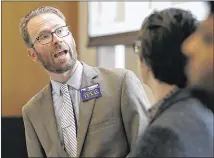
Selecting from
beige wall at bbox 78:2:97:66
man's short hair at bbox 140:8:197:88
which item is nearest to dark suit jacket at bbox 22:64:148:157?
man's short hair at bbox 140:8:197:88

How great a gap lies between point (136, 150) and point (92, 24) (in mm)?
2294

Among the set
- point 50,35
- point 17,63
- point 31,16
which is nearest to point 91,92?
point 50,35

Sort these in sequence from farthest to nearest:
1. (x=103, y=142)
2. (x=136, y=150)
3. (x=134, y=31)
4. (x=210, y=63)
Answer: (x=134, y=31) → (x=103, y=142) → (x=136, y=150) → (x=210, y=63)

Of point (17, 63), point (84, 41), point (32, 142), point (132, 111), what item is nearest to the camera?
point (132, 111)

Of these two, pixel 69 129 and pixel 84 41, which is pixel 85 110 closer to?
pixel 69 129

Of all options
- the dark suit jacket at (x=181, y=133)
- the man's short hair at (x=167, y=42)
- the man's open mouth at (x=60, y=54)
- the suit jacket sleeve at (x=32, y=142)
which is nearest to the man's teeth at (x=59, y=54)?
the man's open mouth at (x=60, y=54)

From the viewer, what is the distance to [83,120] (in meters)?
1.59

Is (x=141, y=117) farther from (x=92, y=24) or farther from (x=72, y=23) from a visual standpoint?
(x=72, y=23)

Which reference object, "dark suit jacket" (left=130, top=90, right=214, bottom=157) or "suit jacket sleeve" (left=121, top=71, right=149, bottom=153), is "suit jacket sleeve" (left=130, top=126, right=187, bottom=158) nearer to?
"dark suit jacket" (left=130, top=90, right=214, bottom=157)

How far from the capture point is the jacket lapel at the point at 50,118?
62.5 inches

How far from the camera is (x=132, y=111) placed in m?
1.55

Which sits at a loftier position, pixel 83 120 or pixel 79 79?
pixel 79 79

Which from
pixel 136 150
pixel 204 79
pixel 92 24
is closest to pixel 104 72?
pixel 136 150

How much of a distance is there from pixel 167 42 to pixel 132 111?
50 cm
